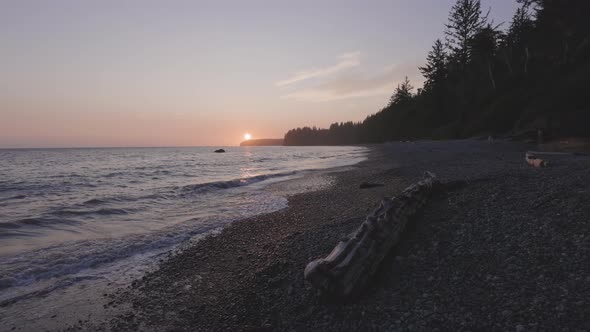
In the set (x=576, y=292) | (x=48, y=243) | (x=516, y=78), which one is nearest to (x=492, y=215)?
(x=576, y=292)

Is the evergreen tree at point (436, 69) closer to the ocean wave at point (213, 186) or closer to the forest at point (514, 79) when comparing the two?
the forest at point (514, 79)

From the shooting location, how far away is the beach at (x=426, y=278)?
3477 mm

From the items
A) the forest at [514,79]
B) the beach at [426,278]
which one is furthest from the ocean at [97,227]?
the forest at [514,79]

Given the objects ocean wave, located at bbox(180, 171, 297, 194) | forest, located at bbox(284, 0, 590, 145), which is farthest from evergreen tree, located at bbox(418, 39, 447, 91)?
ocean wave, located at bbox(180, 171, 297, 194)

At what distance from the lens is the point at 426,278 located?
14.0 ft

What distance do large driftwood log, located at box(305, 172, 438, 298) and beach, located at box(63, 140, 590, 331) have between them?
0.17m

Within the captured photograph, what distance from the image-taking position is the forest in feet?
100

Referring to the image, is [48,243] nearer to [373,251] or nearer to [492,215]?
[373,251]

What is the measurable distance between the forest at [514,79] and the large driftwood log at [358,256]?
2614 centimetres

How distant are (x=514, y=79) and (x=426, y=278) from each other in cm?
5364

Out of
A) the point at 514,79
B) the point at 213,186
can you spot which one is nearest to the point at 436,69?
the point at 514,79

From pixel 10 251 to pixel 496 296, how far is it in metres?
9.83

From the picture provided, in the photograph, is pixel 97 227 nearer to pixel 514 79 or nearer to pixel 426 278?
pixel 426 278

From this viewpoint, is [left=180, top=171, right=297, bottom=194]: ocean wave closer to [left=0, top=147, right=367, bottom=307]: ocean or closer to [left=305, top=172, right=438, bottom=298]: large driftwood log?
[left=0, top=147, right=367, bottom=307]: ocean
